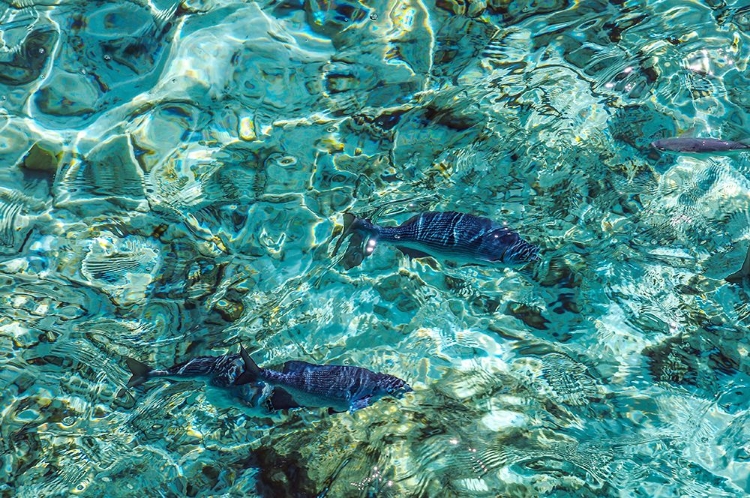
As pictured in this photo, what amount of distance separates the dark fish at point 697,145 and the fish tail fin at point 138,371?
16.0ft

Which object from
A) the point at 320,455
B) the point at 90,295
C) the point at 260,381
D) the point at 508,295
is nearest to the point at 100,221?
the point at 90,295

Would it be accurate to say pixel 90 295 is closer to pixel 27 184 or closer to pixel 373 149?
pixel 27 184

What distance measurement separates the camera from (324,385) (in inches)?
157

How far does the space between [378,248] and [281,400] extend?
1.77 meters

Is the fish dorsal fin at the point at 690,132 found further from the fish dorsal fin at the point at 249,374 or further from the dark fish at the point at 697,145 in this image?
the fish dorsal fin at the point at 249,374

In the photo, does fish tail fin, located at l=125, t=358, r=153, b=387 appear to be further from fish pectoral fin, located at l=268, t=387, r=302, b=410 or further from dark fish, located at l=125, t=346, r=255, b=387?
fish pectoral fin, located at l=268, t=387, r=302, b=410

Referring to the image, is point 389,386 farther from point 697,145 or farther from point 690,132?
point 690,132

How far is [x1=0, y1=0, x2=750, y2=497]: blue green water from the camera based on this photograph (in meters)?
4.20

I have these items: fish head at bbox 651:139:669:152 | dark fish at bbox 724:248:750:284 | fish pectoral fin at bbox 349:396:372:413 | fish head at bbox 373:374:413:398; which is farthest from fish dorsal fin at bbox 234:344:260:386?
fish head at bbox 651:139:669:152

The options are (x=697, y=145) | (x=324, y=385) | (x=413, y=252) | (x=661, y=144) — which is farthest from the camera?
(x=661, y=144)

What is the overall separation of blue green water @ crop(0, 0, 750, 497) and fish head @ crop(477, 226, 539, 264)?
2.17ft

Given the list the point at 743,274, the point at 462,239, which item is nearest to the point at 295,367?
the point at 462,239

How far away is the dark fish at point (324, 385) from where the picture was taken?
158 inches

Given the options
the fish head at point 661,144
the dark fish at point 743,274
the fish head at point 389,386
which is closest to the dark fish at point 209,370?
the fish head at point 389,386
